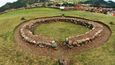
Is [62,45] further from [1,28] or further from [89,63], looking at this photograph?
[1,28]

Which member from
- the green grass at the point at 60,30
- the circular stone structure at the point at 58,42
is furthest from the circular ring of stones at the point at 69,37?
the green grass at the point at 60,30

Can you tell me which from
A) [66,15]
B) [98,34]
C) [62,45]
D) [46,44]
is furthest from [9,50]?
[66,15]

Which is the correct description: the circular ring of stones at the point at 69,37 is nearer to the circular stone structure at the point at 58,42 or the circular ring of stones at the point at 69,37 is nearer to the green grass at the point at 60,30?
the circular stone structure at the point at 58,42

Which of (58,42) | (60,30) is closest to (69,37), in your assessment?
(58,42)

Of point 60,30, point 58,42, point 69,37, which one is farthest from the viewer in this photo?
point 60,30

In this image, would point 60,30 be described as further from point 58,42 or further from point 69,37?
point 58,42

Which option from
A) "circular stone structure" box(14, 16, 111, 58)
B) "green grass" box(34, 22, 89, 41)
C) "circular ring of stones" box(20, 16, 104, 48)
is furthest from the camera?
"green grass" box(34, 22, 89, 41)

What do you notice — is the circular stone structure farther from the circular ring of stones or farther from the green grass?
the green grass

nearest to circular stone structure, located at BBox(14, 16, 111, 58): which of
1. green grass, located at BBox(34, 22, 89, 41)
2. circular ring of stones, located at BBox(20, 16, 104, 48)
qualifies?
circular ring of stones, located at BBox(20, 16, 104, 48)
